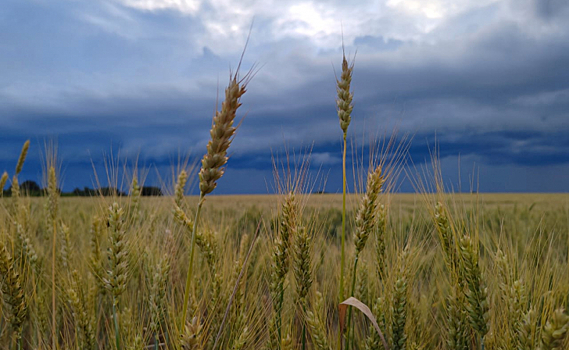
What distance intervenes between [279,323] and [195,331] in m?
0.78

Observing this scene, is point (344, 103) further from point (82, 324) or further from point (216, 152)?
point (82, 324)

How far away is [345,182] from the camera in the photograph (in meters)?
1.63

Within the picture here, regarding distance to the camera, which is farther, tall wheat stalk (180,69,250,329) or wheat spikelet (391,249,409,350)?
wheat spikelet (391,249,409,350)

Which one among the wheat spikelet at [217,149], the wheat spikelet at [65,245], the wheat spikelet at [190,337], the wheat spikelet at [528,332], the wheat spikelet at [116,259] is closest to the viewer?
the wheat spikelet at [217,149]

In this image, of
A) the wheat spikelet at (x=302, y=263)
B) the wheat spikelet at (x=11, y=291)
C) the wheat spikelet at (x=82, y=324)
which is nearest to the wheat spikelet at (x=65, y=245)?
the wheat spikelet at (x=82, y=324)

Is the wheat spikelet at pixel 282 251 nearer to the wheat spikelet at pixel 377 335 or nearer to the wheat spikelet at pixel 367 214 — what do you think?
the wheat spikelet at pixel 367 214

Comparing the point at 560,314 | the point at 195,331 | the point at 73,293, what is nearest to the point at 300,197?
the point at 195,331

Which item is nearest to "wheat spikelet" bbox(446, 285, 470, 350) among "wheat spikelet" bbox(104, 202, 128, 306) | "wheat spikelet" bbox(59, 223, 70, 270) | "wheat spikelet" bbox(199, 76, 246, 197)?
"wheat spikelet" bbox(199, 76, 246, 197)

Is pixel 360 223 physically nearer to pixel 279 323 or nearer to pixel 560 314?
pixel 279 323

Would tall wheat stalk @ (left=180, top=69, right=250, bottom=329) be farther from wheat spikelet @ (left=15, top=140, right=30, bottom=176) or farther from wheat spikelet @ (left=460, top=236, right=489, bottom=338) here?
wheat spikelet @ (left=15, top=140, right=30, bottom=176)

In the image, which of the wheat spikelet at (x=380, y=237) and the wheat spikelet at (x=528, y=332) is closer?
the wheat spikelet at (x=528, y=332)

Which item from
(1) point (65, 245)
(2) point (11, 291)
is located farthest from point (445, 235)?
(1) point (65, 245)

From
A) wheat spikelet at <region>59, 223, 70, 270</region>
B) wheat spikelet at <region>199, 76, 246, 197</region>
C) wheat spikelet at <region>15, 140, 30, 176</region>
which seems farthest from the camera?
wheat spikelet at <region>15, 140, 30, 176</region>

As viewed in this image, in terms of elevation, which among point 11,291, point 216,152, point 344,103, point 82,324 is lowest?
point 82,324
